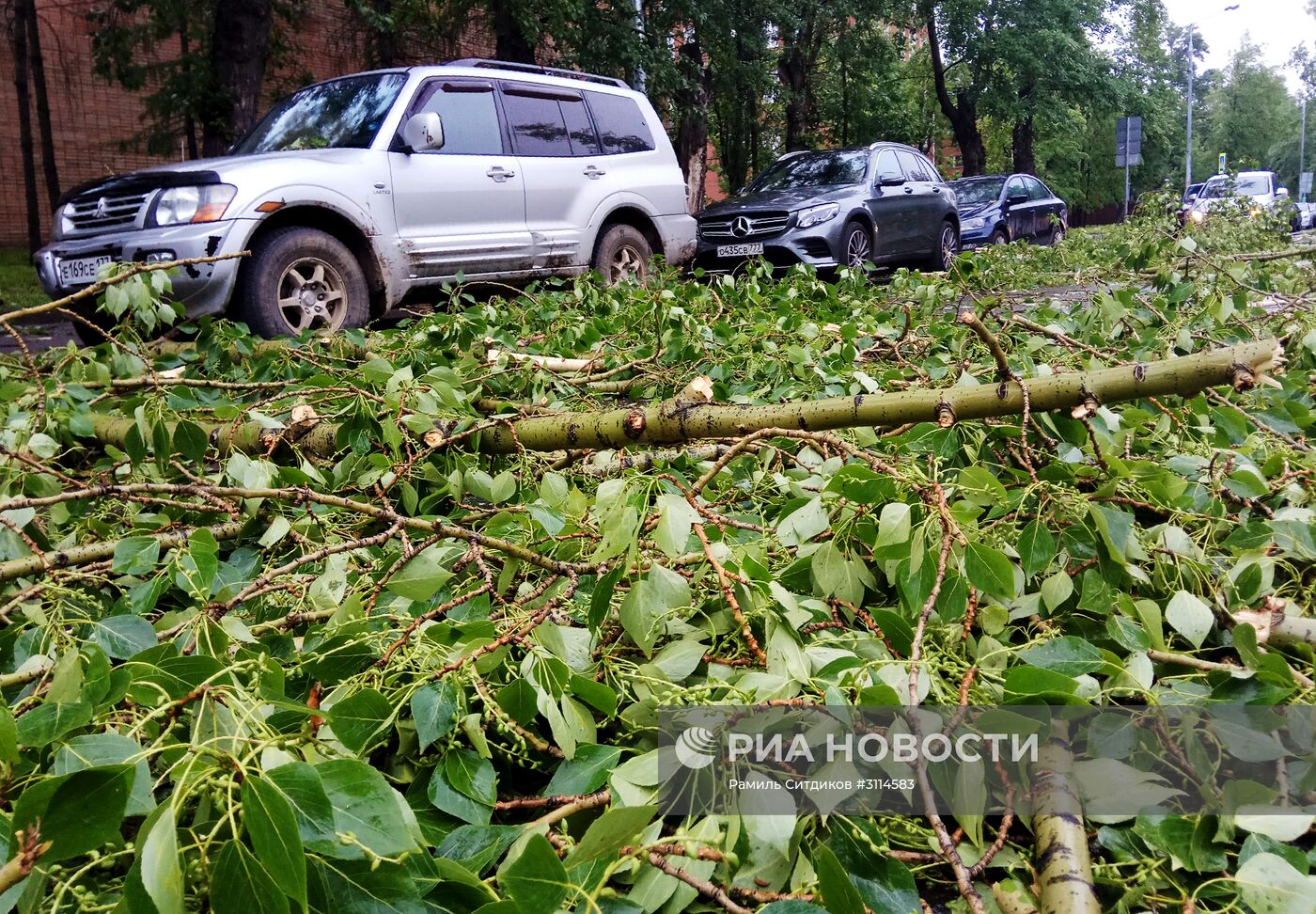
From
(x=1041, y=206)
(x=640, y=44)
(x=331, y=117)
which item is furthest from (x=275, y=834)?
(x=1041, y=206)

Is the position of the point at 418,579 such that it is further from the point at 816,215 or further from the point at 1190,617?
the point at 816,215

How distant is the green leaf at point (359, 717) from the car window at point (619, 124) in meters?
8.45

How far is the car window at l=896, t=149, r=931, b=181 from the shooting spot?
13094 mm

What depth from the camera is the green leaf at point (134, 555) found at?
5.71 ft

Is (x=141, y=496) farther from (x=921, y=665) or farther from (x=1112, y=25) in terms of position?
(x=1112, y=25)

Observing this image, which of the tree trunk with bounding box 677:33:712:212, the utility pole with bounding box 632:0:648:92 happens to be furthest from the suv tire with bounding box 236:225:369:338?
the tree trunk with bounding box 677:33:712:212

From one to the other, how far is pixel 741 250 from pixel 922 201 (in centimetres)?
357

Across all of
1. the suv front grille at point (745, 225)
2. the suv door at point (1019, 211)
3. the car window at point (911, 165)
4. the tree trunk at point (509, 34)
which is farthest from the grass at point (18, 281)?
the suv door at point (1019, 211)

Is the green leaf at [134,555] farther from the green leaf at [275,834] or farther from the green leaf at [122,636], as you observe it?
the green leaf at [275,834]

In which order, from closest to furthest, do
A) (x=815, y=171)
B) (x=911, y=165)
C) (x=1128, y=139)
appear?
1. (x=815, y=171)
2. (x=911, y=165)
3. (x=1128, y=139)

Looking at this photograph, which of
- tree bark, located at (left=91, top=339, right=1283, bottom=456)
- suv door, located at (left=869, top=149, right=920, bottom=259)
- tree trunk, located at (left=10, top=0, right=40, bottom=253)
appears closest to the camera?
tree bark, located at (left=91, top=339, right=1283, bottom=456)

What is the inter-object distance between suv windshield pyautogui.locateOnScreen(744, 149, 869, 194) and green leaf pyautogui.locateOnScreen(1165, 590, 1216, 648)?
11.0 meters

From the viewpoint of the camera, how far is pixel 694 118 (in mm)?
19750

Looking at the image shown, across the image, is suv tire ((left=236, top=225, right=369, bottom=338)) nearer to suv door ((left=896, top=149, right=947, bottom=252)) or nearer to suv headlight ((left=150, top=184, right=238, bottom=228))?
suv headlight ((left=150, top=184, right=238, bottom=228))
